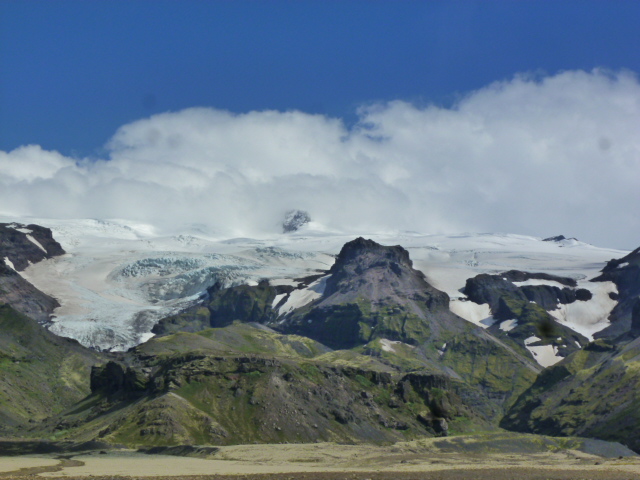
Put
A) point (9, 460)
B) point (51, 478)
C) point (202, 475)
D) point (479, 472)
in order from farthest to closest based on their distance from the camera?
point (9, 460), point (479, 472), point (202, 475), point (51, 478)

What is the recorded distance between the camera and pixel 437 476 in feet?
571

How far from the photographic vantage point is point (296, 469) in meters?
192

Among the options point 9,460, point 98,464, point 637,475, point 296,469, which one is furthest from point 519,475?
point 9,460

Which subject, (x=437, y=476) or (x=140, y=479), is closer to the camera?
(x=140, y=479)

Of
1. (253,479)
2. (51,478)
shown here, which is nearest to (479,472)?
(253,479)

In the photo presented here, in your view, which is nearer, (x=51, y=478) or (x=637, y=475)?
(x=51, y=478)

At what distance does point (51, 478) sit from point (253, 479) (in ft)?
108

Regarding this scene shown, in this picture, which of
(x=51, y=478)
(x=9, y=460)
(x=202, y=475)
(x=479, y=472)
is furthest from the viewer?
(x=9, y=460)

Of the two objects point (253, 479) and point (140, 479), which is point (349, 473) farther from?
point (140, 479)

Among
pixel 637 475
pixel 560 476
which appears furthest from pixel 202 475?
pixel 637 475

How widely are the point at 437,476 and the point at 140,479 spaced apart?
171 feet

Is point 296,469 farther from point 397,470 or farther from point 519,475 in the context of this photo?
point 519,475

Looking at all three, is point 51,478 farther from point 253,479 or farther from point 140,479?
point 253,479

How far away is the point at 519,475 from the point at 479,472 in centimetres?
901
